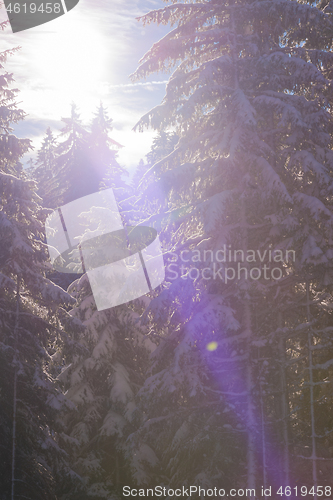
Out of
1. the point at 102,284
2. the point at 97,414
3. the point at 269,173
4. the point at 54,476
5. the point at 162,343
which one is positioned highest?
the point at 269,173

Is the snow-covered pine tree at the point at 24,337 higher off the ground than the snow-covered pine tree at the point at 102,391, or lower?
higher

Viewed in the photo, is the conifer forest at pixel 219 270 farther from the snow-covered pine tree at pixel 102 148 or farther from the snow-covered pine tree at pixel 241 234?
the snow-covered pine tree at pixel 102 148

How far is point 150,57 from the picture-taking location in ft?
43.0

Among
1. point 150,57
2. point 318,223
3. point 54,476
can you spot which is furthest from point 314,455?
point 150,57

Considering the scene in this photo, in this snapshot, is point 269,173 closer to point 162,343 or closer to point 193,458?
point 162,343

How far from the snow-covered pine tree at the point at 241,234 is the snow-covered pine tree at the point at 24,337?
2880 millimetres

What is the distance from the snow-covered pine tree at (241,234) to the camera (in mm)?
10906

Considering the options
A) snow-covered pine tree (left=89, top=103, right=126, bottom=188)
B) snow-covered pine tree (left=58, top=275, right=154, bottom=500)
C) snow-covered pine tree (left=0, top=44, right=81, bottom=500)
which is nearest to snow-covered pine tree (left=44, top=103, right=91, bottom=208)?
snow-covered pine tree (left=89, top=103, right=126, bottom=188)

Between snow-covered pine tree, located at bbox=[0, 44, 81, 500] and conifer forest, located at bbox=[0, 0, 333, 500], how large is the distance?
4 centimetres

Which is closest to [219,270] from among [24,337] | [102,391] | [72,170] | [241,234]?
[241,234]

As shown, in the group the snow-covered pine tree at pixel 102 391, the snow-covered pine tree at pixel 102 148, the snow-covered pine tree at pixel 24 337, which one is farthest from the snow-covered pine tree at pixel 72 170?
the snow-covered pine tree at pixel 24 337

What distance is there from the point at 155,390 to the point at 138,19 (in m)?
10.7

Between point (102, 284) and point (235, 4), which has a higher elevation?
point (235, 4)

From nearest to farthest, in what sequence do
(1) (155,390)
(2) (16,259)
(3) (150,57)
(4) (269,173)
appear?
(4) (269,173), (1) (155,390), (2) (16,259), (3) (150,57)
